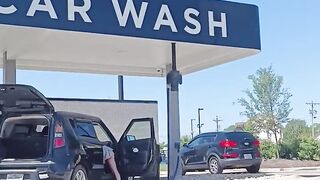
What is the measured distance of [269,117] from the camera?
41969 millimetres

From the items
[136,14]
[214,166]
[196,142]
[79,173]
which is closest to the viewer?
[79,173]

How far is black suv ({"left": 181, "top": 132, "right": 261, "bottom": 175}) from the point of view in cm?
1719

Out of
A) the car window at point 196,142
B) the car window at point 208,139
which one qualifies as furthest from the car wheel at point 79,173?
the car window at point 196,142

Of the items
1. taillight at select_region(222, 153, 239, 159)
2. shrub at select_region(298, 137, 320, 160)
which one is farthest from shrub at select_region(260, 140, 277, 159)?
taillight at select_region(222, 153, 239, 159)

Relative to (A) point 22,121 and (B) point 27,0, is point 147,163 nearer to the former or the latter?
(A) point 22,121

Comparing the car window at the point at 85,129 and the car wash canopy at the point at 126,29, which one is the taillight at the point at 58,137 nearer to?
the car window at the point at 85,129

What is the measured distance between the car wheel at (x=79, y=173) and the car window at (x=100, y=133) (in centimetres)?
104

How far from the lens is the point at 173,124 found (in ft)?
42.5

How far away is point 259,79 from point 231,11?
95.0 feet

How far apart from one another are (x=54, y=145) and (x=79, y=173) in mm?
729

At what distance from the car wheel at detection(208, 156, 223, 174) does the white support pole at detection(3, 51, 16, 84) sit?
6.75 meters

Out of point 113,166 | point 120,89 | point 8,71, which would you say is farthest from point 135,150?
point 120,89

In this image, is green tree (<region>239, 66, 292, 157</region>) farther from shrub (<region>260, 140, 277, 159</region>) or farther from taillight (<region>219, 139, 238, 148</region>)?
taillight (<region>219, 139, 238, 148</region>)

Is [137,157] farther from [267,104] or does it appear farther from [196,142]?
[267,104]
